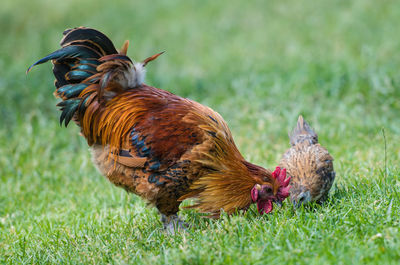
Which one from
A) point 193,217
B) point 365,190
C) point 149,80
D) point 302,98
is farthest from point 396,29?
point 193,217

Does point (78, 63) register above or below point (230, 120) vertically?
above

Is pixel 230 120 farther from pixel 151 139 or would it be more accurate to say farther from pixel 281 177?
pixel 151 139

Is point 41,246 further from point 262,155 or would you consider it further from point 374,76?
point 374,76

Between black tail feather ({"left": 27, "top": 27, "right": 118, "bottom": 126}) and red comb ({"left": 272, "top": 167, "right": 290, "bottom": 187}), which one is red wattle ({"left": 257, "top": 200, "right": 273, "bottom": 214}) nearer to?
red comb ({"left": 272, "top": 167, "right": 290, "bottom": 187})

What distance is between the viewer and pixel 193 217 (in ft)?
15.7

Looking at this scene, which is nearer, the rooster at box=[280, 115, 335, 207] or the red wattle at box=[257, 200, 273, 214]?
the red wattle at box=[257, 200, 273, 214]

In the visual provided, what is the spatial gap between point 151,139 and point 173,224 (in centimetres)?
88

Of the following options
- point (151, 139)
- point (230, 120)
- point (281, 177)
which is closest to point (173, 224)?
point (151, 139)

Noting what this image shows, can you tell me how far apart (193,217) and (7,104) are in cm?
525

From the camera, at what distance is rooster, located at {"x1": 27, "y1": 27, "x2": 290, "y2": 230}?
4145 mm

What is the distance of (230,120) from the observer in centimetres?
764

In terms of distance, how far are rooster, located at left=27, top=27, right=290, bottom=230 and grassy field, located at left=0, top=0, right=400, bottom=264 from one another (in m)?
0.27

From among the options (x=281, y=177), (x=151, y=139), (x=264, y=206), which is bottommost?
(x=264, y=206)

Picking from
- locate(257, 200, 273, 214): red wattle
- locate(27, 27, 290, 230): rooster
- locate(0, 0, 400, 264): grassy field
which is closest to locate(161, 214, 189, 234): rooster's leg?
locate(27, 27, 290, 230): rooster
